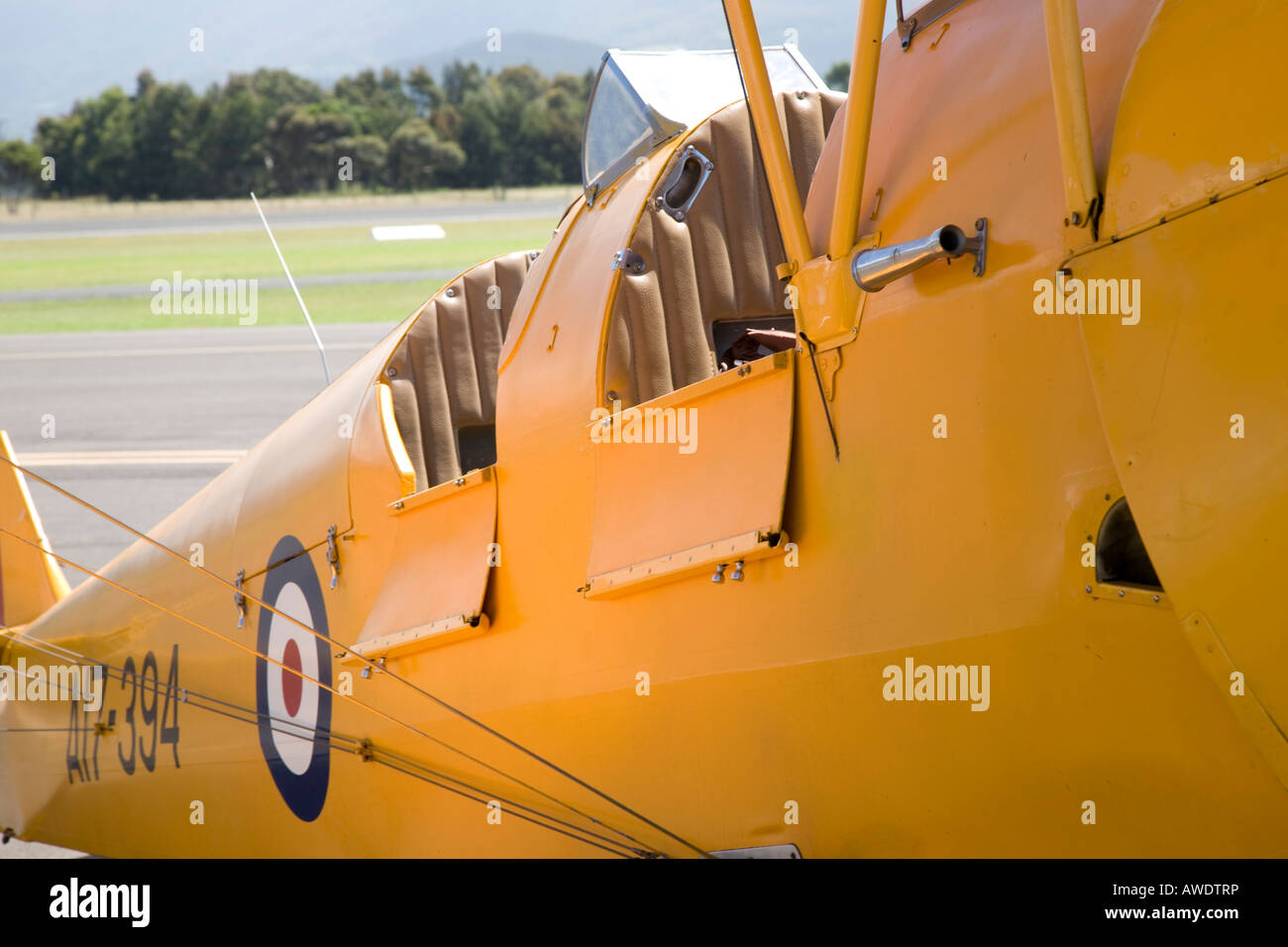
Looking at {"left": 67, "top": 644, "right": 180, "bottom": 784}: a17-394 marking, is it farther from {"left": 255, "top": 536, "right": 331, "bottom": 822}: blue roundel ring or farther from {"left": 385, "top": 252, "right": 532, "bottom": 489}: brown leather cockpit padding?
{"left": 385, "top": 252, "right": 532, "bottom": 489}: brown leather cockpit padding

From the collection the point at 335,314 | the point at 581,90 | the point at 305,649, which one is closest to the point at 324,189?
the point at 581,90

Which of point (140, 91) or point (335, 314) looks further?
point (140, 91)

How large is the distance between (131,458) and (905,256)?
15.7 metres

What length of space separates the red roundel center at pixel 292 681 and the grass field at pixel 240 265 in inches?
765

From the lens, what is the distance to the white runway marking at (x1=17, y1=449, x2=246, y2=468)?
15484mm

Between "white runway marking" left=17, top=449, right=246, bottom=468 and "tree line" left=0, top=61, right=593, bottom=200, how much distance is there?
30.6 meters

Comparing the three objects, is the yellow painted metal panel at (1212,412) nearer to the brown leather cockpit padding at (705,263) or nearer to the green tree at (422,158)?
the brown leather cockpit padding at (705,263)

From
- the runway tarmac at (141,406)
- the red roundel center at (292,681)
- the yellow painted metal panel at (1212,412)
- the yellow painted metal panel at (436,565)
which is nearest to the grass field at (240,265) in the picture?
the runway tarmac at (141,406)

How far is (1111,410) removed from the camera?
1.74 m

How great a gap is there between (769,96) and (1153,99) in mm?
836

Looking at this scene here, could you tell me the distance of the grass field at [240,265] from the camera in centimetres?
2620

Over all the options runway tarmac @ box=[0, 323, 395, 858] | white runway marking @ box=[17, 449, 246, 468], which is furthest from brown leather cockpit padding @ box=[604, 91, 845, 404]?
white runway marking @ box=[17, 449, 246, 468]
